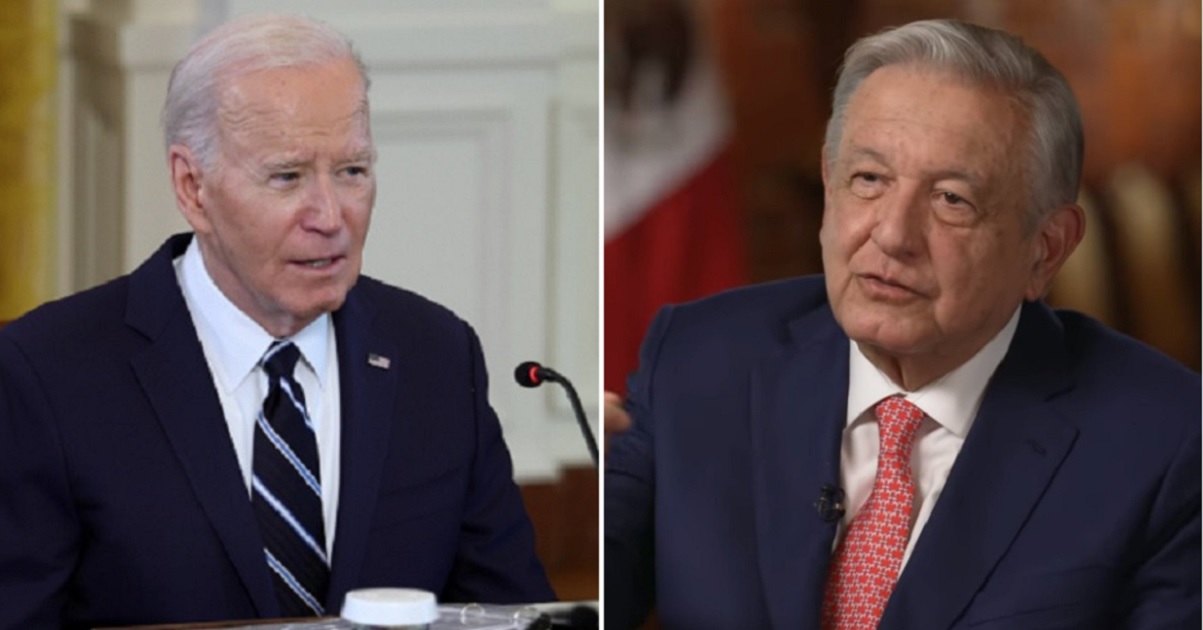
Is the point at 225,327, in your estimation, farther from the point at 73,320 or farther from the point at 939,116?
the point at 939,116

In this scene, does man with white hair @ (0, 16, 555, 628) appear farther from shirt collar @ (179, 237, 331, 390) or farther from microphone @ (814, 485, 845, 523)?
microphone @ (814, 485, 845, 523)

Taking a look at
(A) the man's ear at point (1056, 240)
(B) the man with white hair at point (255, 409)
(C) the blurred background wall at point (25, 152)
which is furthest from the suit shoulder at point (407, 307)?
(A) the man's ear at point (1056, 240)

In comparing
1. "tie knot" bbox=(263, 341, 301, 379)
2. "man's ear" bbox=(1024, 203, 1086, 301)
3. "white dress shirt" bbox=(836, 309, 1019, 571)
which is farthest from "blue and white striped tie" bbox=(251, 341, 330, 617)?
"man's ear" bbox=(1024, 203, 1086, 301)

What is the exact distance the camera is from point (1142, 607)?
3148mm

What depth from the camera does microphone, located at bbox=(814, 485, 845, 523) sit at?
323cm

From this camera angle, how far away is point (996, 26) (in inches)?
124

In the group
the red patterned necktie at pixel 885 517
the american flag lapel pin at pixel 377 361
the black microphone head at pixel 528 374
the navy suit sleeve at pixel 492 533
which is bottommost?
the navy suit sleeve at pixel 492 533

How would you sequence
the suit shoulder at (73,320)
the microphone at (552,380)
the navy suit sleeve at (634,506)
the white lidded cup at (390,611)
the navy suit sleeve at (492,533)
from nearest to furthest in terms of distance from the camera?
the white lidded cup at (390,611) → the navy suit sleeve at (634,506) → the microphone at (552,380) → the suit shoulder at (73,320) → the navy suit sleeve at (492,533)

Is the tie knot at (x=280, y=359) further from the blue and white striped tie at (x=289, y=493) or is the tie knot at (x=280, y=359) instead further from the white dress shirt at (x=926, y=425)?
the white dress shirt at (x=926, y=425)

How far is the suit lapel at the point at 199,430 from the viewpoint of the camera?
11.8 feet

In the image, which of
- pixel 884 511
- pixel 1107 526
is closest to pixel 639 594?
pixel 884 511

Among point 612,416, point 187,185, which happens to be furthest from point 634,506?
Result: point 187,185

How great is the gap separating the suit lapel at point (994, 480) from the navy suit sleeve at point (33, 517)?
4.51 feet

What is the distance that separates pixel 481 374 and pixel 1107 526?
1.30 metres
